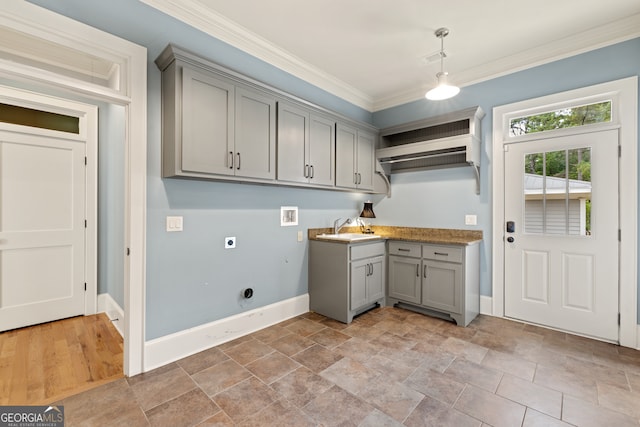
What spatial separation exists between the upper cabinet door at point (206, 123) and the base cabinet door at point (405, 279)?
→ 2312 mm

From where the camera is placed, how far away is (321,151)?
326 centimetres

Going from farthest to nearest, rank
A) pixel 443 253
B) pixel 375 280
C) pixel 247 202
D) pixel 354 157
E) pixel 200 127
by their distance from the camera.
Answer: pixel 354 157 → pixel 375 280 → pixel 443 253 → pixel 247 202 → pixel 200 127

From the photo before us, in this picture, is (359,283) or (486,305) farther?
(486,305)

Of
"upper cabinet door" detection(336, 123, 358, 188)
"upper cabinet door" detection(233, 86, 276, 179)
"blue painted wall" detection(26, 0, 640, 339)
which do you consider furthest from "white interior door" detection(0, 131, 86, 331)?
"upper cabinet door" detection(336, 123, 358, 188)

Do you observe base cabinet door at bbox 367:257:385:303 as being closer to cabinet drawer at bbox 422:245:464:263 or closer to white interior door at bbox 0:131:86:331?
cabinet drawer at bbox 422:245:464:263

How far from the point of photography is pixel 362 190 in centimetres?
387

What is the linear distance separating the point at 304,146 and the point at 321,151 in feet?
0.90

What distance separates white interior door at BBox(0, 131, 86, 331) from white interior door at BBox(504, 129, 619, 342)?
4955mm

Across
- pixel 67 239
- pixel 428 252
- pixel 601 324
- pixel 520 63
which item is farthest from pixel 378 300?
pixel 67 239

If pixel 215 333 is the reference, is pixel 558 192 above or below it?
above

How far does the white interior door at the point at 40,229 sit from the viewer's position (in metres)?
2.91

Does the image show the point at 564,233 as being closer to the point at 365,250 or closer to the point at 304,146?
the point at 365,250

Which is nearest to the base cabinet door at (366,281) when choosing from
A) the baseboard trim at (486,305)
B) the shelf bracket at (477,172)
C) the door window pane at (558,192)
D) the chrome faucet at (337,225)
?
the chrome faucet at (337,225)

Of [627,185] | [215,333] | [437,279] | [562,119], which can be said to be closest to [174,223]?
[215,333]
